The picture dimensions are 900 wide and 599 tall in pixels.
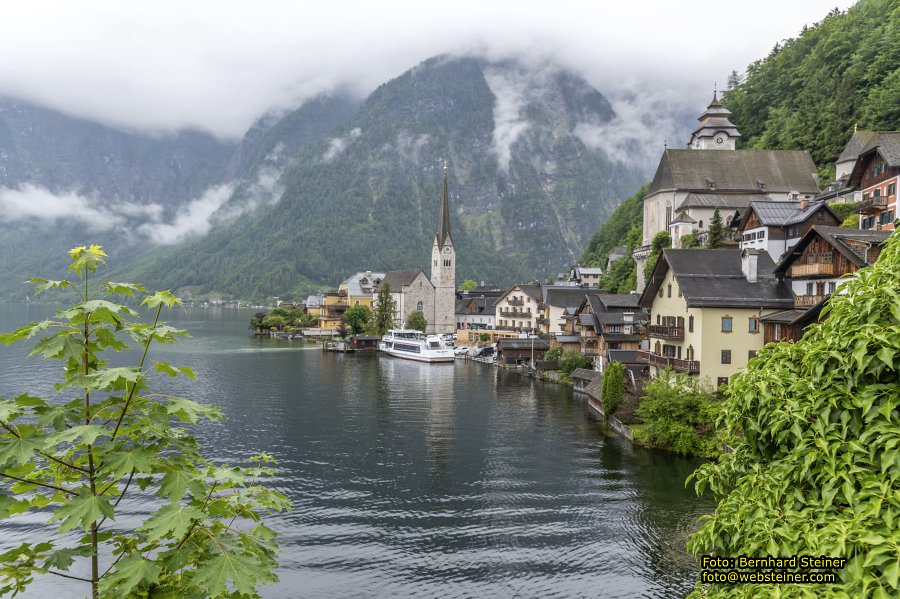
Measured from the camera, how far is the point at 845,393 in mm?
6492

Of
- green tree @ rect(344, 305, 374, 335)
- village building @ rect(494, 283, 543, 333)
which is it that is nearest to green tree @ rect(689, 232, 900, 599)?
village building @ rect(494, 283, 543, 333)

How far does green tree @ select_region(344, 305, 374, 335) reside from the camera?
126 meters

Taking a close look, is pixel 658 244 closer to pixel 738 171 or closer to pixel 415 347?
pixel 738 171

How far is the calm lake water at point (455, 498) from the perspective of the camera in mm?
21906

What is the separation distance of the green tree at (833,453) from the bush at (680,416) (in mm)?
31549

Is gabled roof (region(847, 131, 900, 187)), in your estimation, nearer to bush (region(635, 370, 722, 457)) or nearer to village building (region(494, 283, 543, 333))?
bush (region(635, 370, 722, 457))

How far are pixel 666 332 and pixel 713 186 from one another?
5054 centimetres

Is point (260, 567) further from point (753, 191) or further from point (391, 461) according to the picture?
point (753, 191)

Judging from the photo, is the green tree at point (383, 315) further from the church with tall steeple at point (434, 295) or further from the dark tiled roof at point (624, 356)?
the dark tiled roof at point (624, 356)

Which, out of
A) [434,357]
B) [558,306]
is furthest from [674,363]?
[434,357]

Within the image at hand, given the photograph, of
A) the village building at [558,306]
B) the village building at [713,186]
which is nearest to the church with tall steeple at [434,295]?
the village building at [558,306]

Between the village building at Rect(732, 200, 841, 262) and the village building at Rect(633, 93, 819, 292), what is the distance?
82.4 ft

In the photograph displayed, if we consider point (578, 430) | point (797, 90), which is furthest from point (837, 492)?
point (797, 90)

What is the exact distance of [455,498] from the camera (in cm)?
3084
